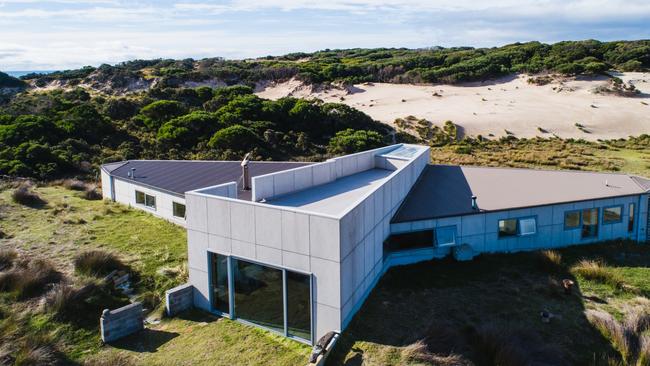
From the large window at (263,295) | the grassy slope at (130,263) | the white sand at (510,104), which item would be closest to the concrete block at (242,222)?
the large window at (263,295)

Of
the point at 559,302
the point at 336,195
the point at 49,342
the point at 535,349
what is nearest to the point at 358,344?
the point at 535,349

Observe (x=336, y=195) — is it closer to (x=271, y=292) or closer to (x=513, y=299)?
(x=271, y=292)

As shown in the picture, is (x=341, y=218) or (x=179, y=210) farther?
(x=179, y=210)

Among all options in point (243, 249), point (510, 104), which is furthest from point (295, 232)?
point (510, 104)

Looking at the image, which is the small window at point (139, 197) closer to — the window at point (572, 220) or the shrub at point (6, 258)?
the shrub at point (6, 258)

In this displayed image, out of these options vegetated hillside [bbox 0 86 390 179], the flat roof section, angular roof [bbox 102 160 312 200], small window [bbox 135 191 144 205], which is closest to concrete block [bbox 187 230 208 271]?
the flat roof section

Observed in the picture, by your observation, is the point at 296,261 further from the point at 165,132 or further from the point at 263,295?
the point at 165,132
